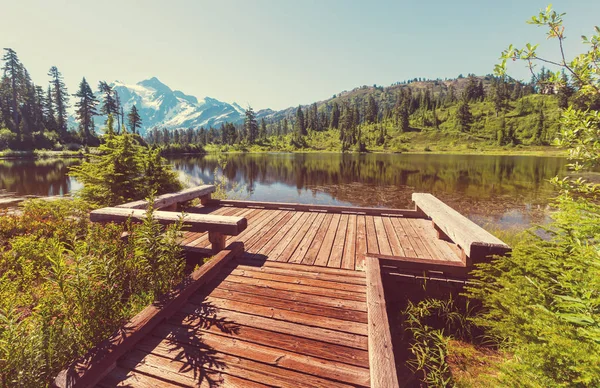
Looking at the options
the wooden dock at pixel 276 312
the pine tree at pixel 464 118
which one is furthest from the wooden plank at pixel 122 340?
the pine tree at pixel 464 118

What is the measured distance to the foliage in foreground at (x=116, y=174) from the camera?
302 inches

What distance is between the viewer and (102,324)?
2.85 meters

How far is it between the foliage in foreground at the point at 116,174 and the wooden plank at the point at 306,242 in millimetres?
4576

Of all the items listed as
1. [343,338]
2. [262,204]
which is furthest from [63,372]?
[262,204]

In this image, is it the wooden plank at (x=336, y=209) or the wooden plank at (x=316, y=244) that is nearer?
the wooden plank at (x=316, y=244)

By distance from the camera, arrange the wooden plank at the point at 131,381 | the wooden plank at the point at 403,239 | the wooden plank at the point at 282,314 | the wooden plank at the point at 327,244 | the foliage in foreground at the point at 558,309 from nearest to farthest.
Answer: the foliage in foreground at the point at 558,309
the wooden plank at the point at 131,381
the wooden plank at the point at 282,314
the wooden plank at the point at 327,244
the wooden plank at the point at 403,239

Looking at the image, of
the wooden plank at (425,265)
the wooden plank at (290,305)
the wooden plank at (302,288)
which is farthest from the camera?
the wooden plank at (425,265)

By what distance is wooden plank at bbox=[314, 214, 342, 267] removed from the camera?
16.2ft

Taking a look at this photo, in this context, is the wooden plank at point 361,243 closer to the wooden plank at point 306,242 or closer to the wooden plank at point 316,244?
the wooden plank at point 316,244

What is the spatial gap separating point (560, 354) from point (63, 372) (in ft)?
13.8

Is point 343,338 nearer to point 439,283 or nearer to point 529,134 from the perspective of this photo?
point 439,283

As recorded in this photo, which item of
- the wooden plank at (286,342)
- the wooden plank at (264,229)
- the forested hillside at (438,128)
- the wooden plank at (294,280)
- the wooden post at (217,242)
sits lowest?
the wooden plank at (286,342)

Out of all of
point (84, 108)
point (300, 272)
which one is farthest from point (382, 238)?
point (84, 108)

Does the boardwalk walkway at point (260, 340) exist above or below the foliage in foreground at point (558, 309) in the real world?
below
